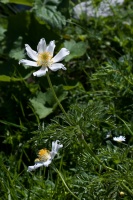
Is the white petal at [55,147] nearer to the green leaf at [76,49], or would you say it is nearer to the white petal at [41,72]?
the white petal at [41,72]

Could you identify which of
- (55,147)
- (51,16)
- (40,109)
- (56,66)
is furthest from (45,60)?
(51,16)

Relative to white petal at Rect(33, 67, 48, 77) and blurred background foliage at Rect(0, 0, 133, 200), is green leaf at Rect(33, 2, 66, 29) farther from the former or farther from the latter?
white petal at Rect(33, 67, 48, 77)

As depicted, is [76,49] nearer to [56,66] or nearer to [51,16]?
[51,16]

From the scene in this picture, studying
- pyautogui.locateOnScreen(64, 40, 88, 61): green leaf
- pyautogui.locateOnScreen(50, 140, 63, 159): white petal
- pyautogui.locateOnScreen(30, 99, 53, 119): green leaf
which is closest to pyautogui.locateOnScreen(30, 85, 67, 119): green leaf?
pyautogui.locateOnScreen(30, 99, 53, 119): green leaf

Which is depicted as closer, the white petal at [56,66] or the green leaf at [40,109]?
the white petal at [56,66]

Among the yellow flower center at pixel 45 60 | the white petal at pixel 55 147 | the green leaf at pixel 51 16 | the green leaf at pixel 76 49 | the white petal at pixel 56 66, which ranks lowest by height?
the white petal at pixel 55 147

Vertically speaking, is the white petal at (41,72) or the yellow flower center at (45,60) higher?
the yellow flower center at (45,60)

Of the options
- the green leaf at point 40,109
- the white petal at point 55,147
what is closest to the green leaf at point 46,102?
the green leaf at point 40,109

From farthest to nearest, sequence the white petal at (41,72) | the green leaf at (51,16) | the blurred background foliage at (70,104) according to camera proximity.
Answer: the green leaf at (51,16), the blurred background foliage at (70,104), the white petal at (41,72)
